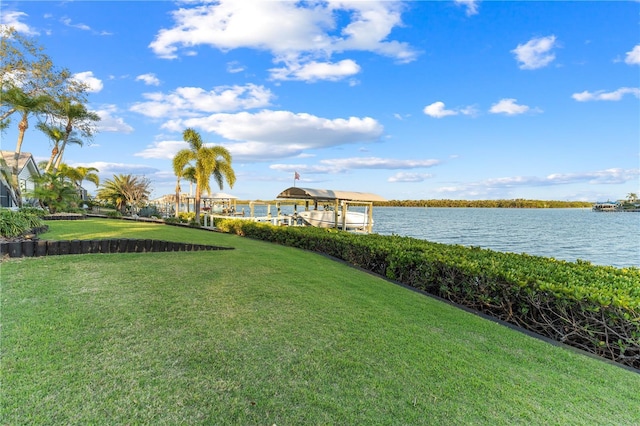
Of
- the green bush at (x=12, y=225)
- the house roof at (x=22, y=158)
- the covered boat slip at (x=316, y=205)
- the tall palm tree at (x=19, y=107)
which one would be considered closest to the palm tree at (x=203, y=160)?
the covered boat slip at (x=316, y=205)

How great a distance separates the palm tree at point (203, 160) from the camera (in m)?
21.0

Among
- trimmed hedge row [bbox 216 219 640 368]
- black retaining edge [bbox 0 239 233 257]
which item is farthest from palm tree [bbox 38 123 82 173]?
trimmed hedge row [bbox 216 219 640 368]

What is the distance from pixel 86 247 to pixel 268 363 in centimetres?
600

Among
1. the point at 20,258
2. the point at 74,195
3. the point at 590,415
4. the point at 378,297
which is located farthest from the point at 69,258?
the point at 74,195

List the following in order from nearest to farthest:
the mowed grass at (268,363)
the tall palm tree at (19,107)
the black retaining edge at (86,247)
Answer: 1. the mowed grass at (268,363)
2. the black retaining edge at (86,247)
3. the tall palm tree at (19,107)

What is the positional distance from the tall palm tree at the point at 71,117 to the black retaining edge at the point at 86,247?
876 inches

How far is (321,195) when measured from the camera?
59.6 ft

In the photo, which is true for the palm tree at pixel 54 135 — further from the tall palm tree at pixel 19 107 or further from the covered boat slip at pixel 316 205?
the covered boat slip at pixel 316 205

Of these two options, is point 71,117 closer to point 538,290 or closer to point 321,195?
point 321,195

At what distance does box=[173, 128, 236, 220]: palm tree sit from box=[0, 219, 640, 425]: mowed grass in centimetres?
1703

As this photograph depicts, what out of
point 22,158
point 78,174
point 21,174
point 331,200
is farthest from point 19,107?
point 78,174

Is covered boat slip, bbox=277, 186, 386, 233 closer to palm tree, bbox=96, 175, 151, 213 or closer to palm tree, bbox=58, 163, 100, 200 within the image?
palm tree, bbox=96, 175, 151, 213

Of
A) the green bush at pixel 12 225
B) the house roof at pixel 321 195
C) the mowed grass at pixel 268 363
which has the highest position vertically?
the house roof at pixel 321 195

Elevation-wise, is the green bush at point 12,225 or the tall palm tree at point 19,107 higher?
the tall palm tree at point 19,107
